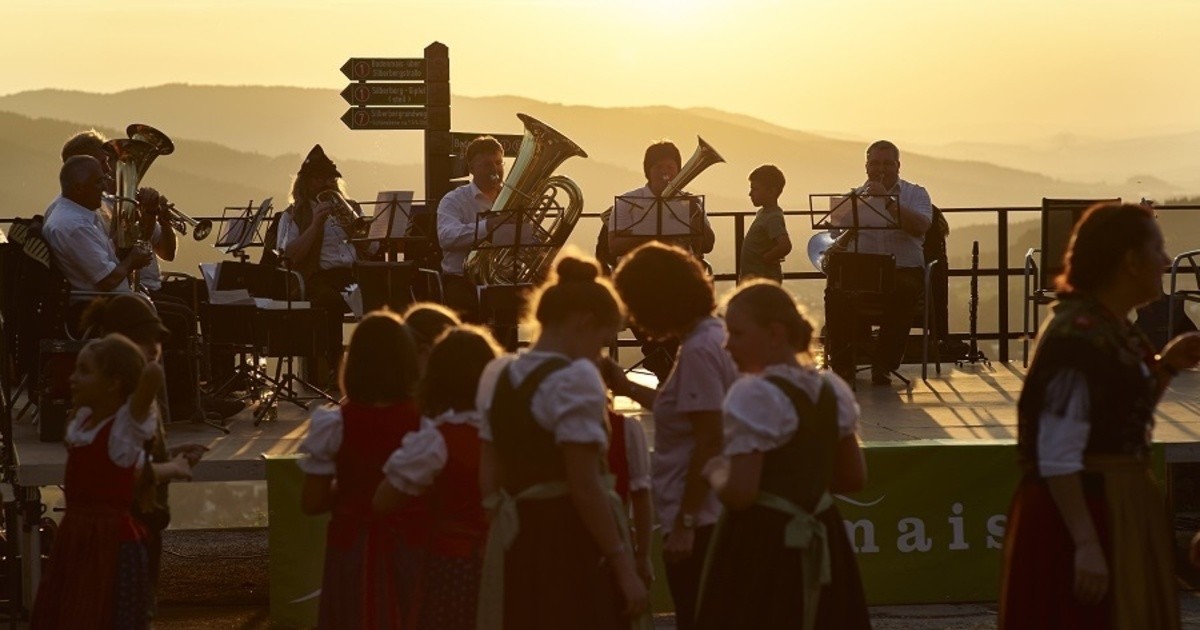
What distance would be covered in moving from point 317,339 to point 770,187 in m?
2.61

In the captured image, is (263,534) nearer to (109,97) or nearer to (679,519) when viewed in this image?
(679,519)

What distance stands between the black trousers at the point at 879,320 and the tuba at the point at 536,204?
1615 mm

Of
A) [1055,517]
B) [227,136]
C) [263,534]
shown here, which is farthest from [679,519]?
[227,136]

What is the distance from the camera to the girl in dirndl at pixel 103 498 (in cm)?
538

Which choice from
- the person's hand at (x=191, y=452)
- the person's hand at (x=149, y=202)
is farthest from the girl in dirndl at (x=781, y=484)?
the person's hand at (x=149, y=202)

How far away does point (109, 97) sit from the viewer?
13225 cm

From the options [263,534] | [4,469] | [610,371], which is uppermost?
[610,371]

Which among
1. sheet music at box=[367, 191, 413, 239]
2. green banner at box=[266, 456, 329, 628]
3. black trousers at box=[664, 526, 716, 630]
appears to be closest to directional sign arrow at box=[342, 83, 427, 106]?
sheet music at box=[367, 191, 413, 239]

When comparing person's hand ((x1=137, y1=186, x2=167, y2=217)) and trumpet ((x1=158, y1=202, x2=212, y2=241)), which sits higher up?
person's hand ((x1=137, y1=186, x2=167, y2=217))

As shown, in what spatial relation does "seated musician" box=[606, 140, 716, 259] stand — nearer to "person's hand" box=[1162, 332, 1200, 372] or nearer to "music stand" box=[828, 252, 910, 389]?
"music stand" box=[828, 252, 910, 389]

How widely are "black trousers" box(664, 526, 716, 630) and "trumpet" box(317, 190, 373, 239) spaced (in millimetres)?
6242

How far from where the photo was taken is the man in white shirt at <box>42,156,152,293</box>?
330 inches

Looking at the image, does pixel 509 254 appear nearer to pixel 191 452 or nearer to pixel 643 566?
pixel 191 452

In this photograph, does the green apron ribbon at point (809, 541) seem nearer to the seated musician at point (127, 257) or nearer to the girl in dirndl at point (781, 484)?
the girl in dirndl at point (781, 484)
